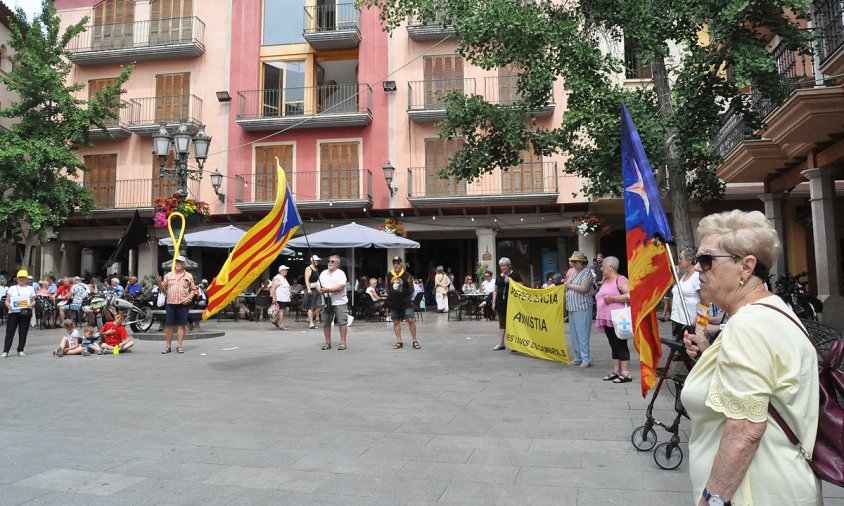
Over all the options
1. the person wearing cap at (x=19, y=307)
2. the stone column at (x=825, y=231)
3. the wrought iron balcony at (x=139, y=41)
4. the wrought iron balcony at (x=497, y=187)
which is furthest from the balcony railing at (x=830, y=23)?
the wrought iron balcony at (x=139, y=41)

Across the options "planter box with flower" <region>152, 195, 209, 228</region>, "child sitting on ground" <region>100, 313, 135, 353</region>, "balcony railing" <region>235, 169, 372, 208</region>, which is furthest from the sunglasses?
"balcony railing" <region>235, 169, 372, 208</region>

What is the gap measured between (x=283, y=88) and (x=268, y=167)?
11.2 ft

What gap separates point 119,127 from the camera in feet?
79.9

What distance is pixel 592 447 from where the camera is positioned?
4.71m

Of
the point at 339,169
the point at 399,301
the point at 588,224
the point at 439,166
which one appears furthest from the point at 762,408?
the point at 339,169

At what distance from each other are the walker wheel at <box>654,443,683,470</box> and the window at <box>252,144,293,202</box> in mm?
21256

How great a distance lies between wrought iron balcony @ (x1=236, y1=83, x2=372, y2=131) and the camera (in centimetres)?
2325

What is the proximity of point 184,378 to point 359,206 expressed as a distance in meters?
15.0

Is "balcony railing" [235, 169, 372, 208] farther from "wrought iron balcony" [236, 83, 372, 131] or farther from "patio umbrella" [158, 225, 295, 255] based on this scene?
"patio umbrella" [158, 225, 295, 255]

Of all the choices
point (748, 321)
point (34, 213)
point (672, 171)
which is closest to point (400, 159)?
point (34, 213)

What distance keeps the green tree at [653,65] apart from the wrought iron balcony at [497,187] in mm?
11640

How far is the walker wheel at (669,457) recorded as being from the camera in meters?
4.17

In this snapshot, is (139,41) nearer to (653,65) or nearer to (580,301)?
(653,65)

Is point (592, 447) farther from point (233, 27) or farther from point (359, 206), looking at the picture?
point (233, 27)
